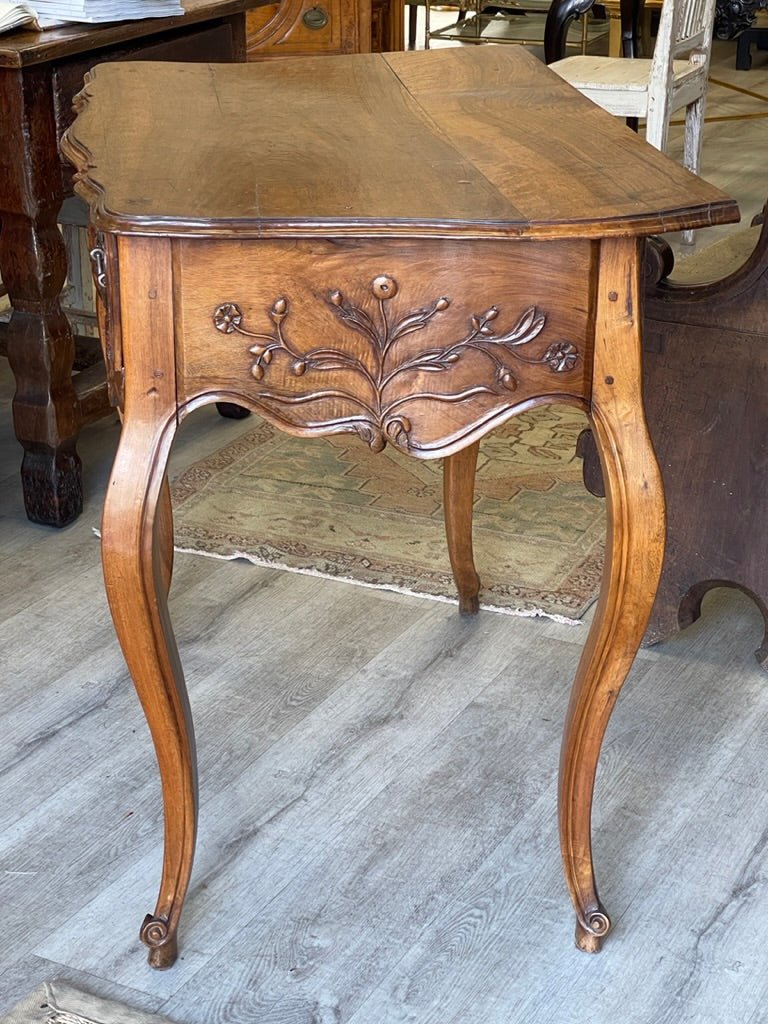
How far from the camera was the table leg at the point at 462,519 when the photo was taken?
1913mm

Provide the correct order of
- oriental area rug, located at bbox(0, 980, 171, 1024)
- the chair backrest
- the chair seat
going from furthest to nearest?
the chair seat → the chair backrest → oriental area rug, located at bbox(0, 980, 171, 1024)

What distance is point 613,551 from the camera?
1.23m

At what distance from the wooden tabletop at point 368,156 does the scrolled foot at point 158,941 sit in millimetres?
684

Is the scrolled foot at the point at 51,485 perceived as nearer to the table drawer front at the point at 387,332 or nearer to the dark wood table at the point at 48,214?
the dark wood table at the point at 48,214

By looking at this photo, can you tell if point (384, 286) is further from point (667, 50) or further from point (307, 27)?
point (307, 27)

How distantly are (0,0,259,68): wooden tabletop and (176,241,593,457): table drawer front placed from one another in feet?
3.26

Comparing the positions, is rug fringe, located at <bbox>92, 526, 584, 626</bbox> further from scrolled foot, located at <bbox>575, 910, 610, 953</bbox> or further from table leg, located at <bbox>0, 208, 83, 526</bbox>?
scrolled foot, located at <bbox>575, 910, 610, 953</bbox>

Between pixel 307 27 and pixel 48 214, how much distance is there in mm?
2177

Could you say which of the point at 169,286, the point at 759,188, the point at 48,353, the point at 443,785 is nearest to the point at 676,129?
the point at 759,188

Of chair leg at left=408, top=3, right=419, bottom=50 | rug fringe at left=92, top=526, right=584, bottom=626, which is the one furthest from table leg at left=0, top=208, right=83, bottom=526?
chair leg at left=408, top=3, right=419, bottom=50

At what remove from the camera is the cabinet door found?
3.97 metres

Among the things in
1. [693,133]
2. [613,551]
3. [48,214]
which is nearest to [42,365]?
[48,214]

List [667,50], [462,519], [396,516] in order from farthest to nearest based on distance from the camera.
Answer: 1. [667,50]
2. [396,516]
3. [462,519]

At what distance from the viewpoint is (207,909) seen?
4.67 feet
